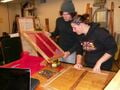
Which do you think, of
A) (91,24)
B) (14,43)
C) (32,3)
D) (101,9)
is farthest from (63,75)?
(32,3)

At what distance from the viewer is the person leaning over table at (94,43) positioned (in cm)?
171

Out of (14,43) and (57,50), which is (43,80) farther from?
(14,43)

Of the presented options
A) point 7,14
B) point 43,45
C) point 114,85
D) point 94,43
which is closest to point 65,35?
point 43,45

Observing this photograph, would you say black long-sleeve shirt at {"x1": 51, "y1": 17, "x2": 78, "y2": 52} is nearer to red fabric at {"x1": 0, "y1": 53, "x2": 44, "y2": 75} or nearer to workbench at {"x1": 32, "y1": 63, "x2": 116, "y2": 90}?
red fabric at {"x1": 0, "y1": 53, "x2": 44, "y2": 75}

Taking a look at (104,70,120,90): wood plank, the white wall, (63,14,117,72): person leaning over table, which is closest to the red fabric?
(63,14,117,72): person leaning over table

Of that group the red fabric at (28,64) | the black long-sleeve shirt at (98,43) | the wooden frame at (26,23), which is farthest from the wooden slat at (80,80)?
the wooden frame at (26,23)

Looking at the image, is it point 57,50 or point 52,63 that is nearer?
point 52,63

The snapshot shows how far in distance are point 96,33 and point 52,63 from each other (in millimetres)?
559

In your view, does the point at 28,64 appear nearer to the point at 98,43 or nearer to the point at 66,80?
the point at 66,80

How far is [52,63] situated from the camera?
6.22 ft

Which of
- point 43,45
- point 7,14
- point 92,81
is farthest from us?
point 7,14

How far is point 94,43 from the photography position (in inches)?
70.6

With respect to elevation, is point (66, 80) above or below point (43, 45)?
below

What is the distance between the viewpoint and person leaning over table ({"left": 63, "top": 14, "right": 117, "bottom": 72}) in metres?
1.71
